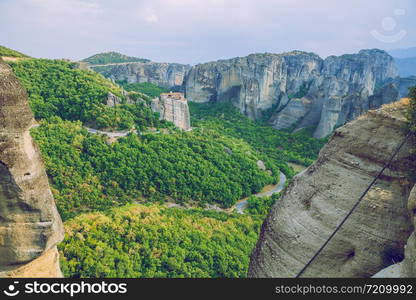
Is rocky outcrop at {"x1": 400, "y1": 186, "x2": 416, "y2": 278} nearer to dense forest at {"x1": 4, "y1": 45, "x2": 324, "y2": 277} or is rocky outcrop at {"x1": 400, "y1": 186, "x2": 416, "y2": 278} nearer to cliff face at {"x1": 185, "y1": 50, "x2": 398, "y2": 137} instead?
dense forest at {"x1": 4, "y1": 45, "x2": 324, "y2": 277}

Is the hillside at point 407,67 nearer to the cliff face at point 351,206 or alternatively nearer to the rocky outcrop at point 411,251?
the cliff face at point 351,206

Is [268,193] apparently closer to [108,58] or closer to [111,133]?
[111,133]

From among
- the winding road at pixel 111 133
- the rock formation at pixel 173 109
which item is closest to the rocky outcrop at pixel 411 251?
the winding road at pixel 111 133

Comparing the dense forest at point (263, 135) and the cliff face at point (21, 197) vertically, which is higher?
the cliff face at point (21, 197)

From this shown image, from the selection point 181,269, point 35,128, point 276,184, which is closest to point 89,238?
point 181,269

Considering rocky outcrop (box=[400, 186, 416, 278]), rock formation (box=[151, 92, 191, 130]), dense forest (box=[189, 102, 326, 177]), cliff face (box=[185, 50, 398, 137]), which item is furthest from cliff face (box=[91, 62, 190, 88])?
rocky outcrop (box=[400, 186, 416, 278])

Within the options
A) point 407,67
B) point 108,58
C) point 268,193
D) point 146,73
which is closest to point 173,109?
Result: point 268,193
